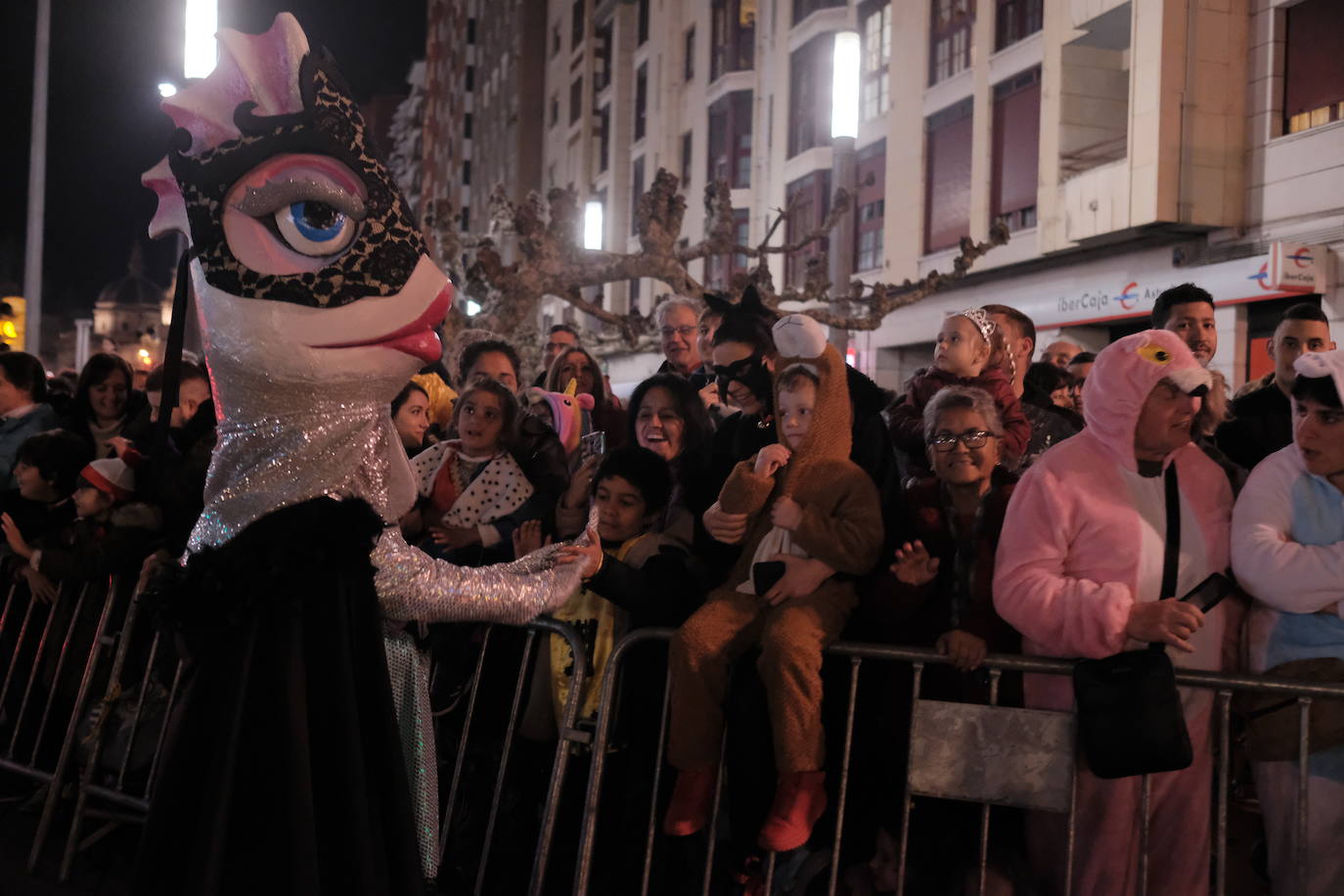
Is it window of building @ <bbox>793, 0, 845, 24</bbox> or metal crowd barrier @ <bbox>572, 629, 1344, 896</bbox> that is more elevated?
window of building @ <bbox>793, 0, 845, 24</bbox>

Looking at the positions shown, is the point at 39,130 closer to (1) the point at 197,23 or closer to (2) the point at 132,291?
(1) the point at 197,23

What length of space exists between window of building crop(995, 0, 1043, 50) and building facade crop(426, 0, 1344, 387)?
0.03 meters

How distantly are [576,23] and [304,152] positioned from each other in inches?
1460

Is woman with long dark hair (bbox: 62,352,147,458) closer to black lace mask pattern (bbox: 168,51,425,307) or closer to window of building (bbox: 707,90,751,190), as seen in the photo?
black lace mask pattern (bbox: 168,51,425,307)

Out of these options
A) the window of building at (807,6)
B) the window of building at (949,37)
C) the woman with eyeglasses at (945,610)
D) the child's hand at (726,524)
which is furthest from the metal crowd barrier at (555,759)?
the window of building at (807,6)

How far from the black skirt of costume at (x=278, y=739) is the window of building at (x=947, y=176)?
15.6m

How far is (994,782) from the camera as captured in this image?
128 inches

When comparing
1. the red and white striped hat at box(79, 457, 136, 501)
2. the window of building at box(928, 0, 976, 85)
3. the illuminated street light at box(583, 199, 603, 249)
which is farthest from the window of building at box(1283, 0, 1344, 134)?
the illuminated street light at box(583, 199, 603, 249)

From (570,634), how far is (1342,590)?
2.18m

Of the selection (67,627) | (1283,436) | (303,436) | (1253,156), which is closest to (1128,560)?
(1283,436)

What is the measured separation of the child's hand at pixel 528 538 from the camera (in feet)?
13.9

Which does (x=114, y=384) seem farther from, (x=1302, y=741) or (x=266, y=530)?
(x=1302, y=741)

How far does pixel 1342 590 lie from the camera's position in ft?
10.3

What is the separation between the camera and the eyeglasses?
373cm
